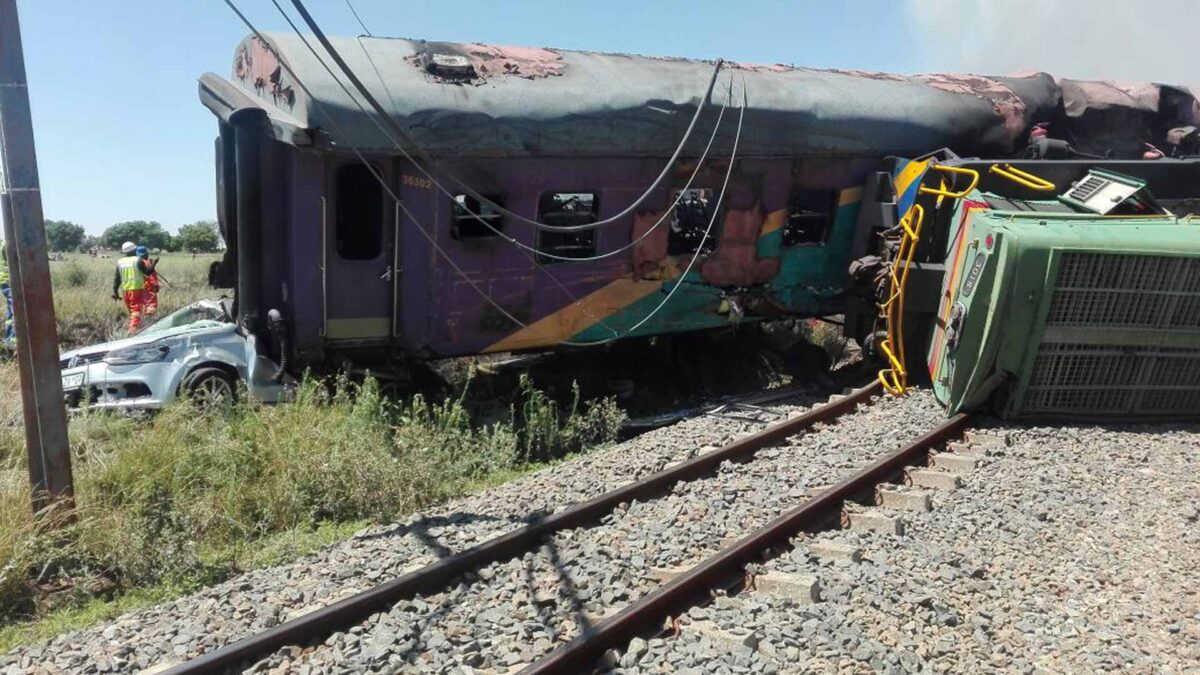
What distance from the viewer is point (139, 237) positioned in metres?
38.9

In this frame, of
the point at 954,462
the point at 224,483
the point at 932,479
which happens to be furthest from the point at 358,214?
the point at 954,462

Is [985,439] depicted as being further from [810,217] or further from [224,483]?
[224,483]

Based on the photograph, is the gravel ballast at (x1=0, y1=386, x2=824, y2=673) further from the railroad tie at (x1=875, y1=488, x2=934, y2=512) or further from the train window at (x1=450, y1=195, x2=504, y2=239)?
the train window at (x1=450, y1=195, x2=504, y2=239)

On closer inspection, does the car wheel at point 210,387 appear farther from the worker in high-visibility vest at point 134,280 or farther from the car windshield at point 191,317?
the worker in high-visibility vest at point 134,280

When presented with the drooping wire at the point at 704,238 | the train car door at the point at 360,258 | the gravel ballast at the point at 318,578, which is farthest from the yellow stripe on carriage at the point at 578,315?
the gravel ballast at the point at 318,578

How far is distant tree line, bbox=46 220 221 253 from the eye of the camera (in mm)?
35375

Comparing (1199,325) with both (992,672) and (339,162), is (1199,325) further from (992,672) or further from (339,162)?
(339,162)

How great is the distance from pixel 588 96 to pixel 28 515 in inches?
228

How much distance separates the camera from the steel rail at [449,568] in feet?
13.5

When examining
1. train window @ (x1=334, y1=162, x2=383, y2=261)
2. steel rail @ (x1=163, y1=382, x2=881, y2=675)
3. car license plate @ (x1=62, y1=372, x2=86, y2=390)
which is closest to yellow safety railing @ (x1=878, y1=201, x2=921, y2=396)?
steel rail @ (x1=163, y1=382, x2=881, y2=675)

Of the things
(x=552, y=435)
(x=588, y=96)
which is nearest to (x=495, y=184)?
(x=588, y=96)

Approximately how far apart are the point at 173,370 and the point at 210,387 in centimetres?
33

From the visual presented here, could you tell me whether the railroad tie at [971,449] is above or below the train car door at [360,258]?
Result: below

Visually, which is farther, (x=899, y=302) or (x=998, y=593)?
(x=899, y=302)
